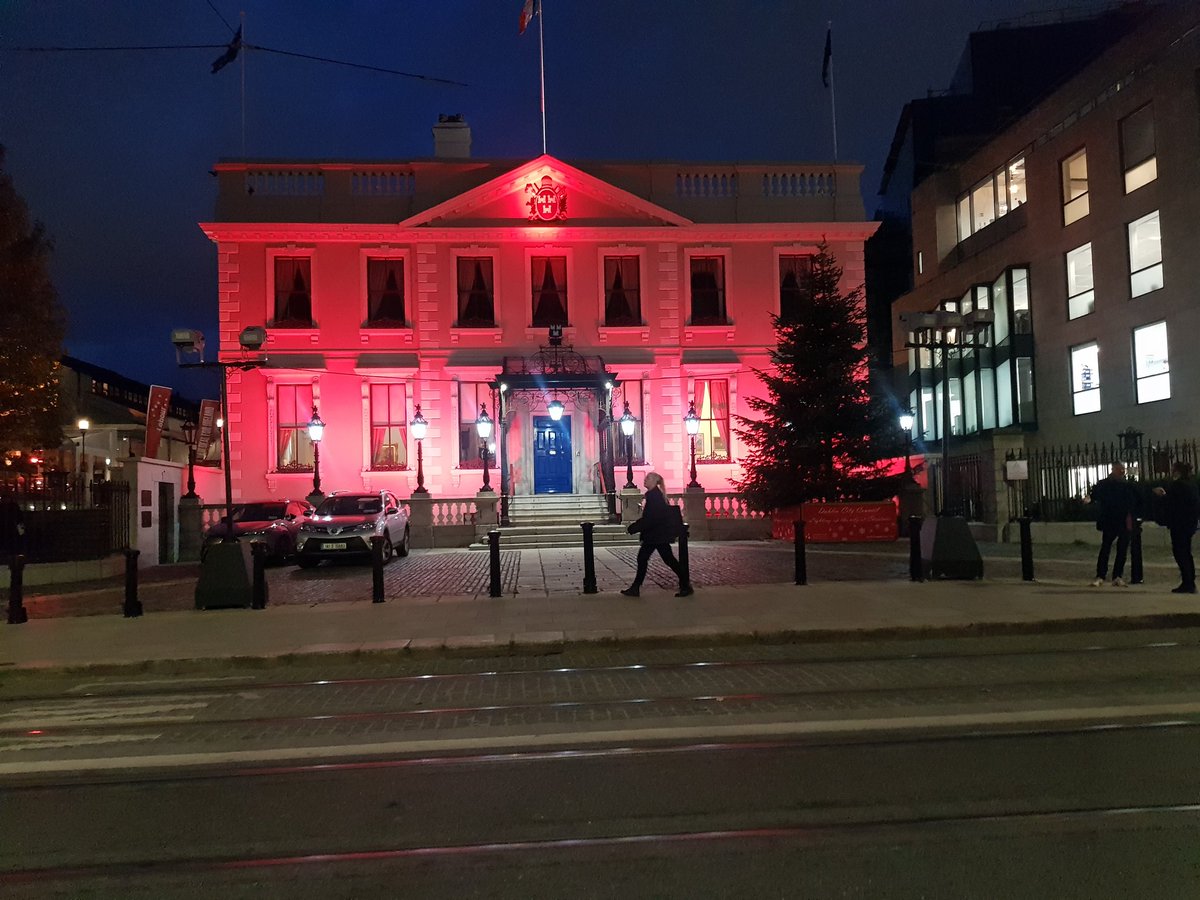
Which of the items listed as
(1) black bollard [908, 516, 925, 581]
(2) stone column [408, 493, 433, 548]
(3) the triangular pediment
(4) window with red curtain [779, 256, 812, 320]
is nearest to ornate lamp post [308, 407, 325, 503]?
(2) stone column [408, 493, 433, 548]

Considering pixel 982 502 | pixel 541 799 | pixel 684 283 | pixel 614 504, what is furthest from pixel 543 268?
pixel 541 799

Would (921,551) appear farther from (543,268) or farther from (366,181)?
(366,181)

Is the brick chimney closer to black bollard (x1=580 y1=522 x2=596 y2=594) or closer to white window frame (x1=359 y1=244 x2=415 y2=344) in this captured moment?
white window frame (x1=359 y1=244 x2=415 y2=344)

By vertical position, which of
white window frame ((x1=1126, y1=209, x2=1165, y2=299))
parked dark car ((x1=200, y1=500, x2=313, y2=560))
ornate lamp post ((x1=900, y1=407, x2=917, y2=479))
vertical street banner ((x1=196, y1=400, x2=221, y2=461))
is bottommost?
parked dark car ((x1=200, y1=500, x2=313, y2=560))

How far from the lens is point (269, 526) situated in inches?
772

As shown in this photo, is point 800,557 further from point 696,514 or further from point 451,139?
point 451,139

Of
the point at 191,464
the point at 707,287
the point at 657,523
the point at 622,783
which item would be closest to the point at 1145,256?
the point at 707,287

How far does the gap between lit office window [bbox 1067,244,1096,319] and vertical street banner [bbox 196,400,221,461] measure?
89.3ft

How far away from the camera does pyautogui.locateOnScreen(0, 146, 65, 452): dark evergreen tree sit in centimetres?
2448

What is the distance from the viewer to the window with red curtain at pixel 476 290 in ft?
89.2

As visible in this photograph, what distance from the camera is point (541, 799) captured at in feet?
15.7

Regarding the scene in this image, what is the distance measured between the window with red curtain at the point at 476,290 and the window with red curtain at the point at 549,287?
1.35 meters

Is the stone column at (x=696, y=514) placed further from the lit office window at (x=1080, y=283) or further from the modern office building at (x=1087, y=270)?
the lit office window at (x=1080, y=283)

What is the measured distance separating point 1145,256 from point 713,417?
1323 centimetres
